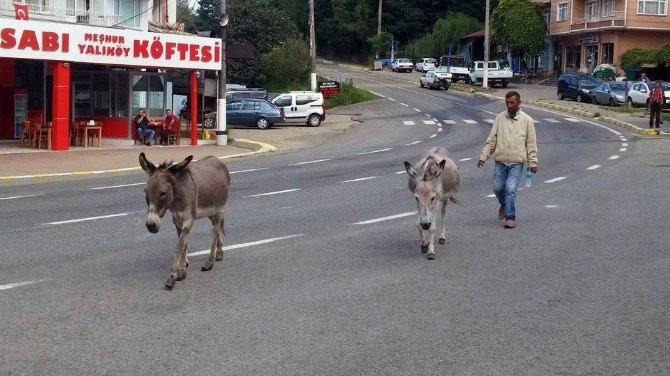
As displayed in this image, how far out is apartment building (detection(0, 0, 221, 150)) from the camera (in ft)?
97.2

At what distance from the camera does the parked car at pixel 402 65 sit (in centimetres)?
10181

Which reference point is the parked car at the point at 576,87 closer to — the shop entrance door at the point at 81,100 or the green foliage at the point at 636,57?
the green foliage at the point at 636,57

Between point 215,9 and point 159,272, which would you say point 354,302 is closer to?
point 159,272

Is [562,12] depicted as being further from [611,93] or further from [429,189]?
[429,189]

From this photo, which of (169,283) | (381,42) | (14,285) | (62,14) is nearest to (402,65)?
(381,42)

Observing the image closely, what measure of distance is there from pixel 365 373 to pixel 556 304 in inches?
116

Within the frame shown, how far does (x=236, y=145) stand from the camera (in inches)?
1395

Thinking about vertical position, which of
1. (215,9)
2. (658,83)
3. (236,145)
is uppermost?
(215,9)

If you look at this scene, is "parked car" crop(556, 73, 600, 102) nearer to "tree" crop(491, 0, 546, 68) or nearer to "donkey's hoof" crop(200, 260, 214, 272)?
Answer: "tree" crop(491, 0, 546, 68)

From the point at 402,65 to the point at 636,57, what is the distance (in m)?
35.2

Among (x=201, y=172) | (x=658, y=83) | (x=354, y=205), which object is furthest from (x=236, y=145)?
(x=201, y=172)

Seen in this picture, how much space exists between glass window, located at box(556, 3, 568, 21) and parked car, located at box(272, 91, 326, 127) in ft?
140

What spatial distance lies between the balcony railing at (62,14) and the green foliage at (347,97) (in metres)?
27.3

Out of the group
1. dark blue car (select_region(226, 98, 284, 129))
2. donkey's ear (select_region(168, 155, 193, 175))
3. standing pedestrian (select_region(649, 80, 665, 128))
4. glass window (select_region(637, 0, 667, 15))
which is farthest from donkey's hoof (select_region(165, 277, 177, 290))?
glass window (select_region(637, 0, 667, 15))
